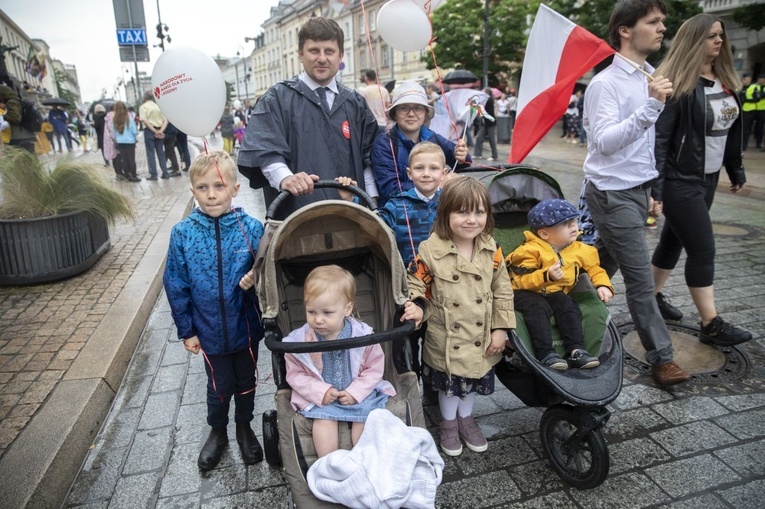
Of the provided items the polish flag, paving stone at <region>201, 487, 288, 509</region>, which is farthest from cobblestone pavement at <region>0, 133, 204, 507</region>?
the polish flag

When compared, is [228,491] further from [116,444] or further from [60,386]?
[60,386]

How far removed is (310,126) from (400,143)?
0.60 meters

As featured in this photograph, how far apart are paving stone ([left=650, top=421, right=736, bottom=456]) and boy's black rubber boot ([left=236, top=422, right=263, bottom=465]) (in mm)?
2244

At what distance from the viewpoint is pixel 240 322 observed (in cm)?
270

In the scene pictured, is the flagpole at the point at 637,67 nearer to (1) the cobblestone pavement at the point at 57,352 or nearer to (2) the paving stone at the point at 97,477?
(2) the paving stone at the point at 97,477

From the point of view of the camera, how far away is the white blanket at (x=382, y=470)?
6.05 ft

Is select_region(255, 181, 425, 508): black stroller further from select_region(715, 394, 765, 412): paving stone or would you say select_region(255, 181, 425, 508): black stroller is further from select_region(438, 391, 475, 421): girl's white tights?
select_region(715, 394, 765, 412): paving stone

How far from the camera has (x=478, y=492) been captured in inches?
99.3

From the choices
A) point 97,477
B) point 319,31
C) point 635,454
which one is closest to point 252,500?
point 97,477

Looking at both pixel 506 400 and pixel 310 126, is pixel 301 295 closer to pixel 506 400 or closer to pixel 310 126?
pixel 310 126

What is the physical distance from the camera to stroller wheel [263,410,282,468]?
2.60 m

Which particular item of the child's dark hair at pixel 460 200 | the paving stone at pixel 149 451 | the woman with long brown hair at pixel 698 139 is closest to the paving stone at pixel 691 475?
the woman with long brown hair at pixel 698 139

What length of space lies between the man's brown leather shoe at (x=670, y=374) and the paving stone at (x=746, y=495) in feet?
2.84

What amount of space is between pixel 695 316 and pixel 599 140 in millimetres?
2285
